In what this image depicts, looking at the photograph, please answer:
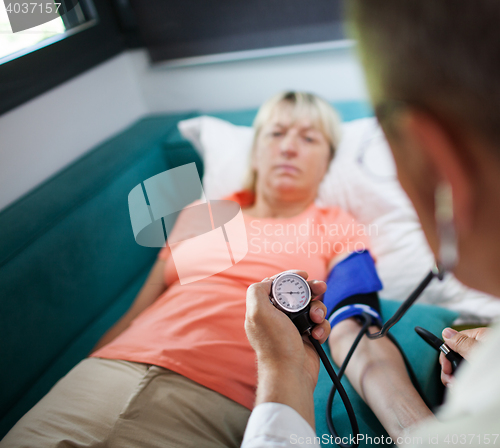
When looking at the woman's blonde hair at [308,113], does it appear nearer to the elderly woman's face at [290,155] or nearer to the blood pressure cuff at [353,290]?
the elderly woman's face at [290,155]

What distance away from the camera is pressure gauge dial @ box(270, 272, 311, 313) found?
49 cm

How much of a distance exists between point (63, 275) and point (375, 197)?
794mm

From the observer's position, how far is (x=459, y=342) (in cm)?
46

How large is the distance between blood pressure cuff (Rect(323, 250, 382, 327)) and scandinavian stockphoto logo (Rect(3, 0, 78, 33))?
109cm

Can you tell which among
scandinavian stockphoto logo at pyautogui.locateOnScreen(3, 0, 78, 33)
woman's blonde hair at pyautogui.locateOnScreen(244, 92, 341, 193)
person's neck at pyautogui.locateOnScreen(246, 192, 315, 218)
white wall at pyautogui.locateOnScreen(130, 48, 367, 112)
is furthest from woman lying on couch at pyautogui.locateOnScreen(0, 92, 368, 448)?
scandinavian stockphoto logo at pyautogui.locateOnScreen(3, 0, 78, 33)

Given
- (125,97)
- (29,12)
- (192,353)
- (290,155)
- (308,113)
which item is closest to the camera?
(192,353)

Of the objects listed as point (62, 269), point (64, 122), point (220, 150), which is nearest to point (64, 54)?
point (64, 122)

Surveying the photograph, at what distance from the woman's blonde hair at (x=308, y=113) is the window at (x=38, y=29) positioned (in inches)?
28.4

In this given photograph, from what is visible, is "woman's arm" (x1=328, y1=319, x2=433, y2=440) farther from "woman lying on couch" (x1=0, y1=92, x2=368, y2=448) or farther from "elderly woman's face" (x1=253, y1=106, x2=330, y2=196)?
"elderly woman's face" (x1=253, y1=106, x2=330, y2=196)

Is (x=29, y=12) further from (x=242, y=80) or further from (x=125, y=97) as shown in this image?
(x=242, y=80)

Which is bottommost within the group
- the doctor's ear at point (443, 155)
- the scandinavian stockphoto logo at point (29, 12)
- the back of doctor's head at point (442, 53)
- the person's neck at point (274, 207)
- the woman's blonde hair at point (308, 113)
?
the person's neck at point (274, 207)

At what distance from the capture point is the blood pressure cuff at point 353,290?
0.55 meters

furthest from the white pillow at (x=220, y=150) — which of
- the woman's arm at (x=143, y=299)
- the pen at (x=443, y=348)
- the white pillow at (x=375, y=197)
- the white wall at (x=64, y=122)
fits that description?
the pen at (x=443, y=348)

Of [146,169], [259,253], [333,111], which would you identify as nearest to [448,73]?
[259,253]
